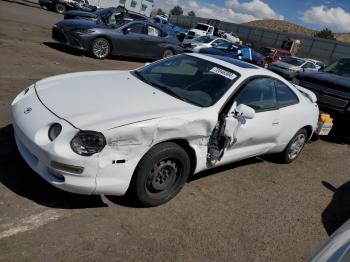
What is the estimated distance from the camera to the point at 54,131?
10.8ft

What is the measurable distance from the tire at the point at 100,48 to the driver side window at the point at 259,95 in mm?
8157

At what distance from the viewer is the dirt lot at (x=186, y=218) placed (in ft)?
10.2

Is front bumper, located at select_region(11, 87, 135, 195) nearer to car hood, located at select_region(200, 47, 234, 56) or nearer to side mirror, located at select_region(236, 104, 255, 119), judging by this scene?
side mirror, located at select_region(236, 104, 255, 119)

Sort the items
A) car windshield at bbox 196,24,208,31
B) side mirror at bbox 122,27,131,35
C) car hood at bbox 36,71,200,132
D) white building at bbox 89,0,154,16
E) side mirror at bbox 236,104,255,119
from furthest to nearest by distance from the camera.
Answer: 1. white building at bbox 89,0,154,16
2. car windshield at bbox 196,24,208,31
3. side mirror at bbox 122,27,131,35
4. side mirror at bbox 236,104,255,119
5. car hood at bbox 36,71,200,132

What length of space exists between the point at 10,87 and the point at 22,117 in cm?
351

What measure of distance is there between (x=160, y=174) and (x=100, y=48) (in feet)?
30.4

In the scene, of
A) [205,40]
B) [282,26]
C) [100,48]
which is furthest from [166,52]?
[282,26]

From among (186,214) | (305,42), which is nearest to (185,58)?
(186,214)

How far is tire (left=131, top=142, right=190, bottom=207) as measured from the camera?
3.49 metres

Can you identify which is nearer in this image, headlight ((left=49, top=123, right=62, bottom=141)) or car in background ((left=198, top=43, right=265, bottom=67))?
headlight ((left=49, top=123, right=62, bottom=141))

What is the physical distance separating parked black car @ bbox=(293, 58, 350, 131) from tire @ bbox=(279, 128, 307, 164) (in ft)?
7.21

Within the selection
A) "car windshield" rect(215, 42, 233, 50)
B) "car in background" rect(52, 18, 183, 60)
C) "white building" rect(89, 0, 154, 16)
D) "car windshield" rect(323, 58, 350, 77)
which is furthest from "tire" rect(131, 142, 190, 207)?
"white building" rect(89, 0, 154, 16)

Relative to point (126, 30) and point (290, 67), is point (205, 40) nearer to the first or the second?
point (290, 67)

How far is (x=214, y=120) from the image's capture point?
400 cm
